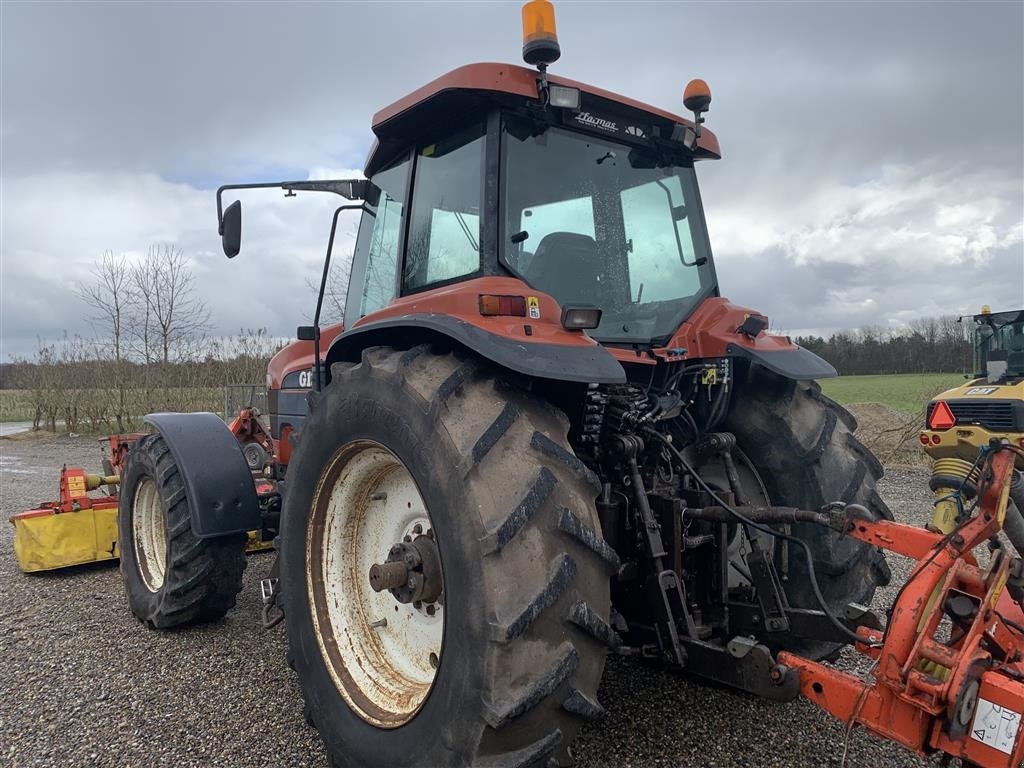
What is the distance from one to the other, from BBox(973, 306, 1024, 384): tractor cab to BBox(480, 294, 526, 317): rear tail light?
36.4ft

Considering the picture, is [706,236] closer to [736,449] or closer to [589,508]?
[736,449]

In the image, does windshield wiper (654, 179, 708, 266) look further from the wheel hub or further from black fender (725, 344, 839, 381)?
the wheel hub

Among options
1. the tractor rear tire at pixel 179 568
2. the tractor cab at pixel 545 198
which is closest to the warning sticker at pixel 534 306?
the tractor cab at pixel 545 198

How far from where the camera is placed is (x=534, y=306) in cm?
253

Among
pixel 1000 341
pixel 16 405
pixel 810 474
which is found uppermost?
pixel 1000 341

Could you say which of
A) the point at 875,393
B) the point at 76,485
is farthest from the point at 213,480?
the point at 875,393

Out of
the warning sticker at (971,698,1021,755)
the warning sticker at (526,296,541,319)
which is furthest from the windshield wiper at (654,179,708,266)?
the warning sticker at (971,698,1021,755)

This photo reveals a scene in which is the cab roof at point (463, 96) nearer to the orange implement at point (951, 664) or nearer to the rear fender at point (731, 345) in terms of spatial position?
the rear fender at point (731, 345)

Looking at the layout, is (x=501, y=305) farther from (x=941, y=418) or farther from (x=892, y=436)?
(x=892, y=436)

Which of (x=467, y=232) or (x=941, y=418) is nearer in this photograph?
(x=467, y=232)

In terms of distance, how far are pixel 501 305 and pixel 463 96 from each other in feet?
2.97

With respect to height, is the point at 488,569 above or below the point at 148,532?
above

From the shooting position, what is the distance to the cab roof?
2.74 metres

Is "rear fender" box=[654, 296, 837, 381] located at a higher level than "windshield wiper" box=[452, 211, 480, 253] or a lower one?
lower
